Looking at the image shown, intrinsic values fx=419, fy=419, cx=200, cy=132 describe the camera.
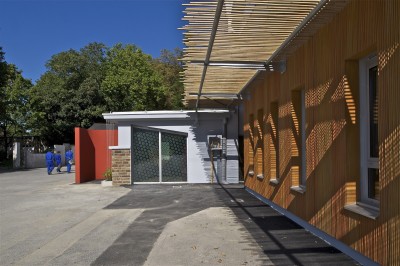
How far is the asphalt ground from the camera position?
630 cm

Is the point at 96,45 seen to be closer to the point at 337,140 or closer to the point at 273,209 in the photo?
the point at 273,209

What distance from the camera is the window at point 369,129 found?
18.2ft

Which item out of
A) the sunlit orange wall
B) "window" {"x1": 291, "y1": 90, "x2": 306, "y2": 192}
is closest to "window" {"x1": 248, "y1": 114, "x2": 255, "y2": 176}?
the sunlit orange wall

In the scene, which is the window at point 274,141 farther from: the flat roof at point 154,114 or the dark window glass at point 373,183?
the flat roof at point 154,114

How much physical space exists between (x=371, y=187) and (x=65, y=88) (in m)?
43.8

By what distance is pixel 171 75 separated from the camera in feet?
155

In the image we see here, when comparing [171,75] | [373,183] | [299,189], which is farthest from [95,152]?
[171,75]

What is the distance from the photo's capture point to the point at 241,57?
926cm

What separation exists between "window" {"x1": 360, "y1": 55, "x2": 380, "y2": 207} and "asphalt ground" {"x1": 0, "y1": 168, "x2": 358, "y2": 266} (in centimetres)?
105

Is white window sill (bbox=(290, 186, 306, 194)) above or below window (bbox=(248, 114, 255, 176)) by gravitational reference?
below

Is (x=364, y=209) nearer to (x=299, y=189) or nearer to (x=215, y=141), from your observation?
(x=299, y=189)

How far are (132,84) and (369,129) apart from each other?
118 ft

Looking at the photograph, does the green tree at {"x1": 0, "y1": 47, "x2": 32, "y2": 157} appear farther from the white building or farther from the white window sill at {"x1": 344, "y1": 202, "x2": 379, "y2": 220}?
the white window sill at {"x1": 344, "y1": 202, "x2": 379, "y2": 220}

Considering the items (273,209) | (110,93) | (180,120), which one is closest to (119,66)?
(110,93)
